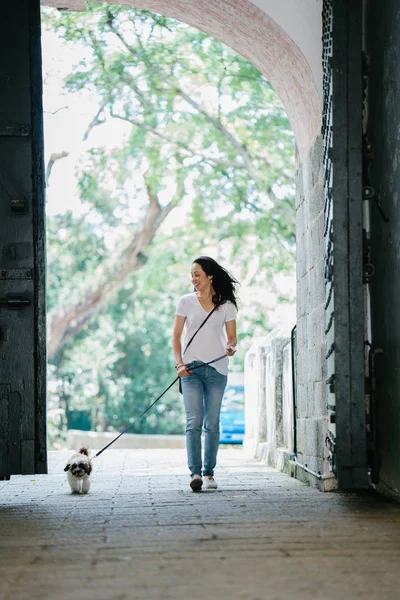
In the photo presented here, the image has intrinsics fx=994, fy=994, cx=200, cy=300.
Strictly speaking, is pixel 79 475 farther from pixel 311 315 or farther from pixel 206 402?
pixel 311 315

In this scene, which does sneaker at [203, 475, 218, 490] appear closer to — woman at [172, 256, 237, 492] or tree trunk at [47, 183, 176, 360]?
woman at [172, 256, 237, 492]

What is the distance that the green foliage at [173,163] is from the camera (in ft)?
57.6

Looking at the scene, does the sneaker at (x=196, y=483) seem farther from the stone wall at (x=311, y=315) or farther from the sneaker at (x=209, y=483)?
the stone wall at (x=311, y=315)

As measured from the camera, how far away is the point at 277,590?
3.72 meters

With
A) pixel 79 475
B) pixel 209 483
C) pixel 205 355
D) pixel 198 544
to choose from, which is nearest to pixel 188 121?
pixel 205 355

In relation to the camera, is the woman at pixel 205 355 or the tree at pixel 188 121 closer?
the woman at pixel 205 355

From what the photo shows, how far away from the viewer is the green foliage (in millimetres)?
17562

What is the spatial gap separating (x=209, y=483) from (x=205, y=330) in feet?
4.00

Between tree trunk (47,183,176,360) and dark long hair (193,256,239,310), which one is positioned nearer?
dark long hair (193,256,239,310)

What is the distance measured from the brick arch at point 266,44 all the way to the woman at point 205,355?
4.63ft

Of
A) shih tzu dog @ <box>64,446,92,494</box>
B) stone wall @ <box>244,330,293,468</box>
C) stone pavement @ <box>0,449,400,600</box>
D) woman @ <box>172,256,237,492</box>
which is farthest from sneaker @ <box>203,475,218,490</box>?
stone wall @ <box>244,330,293,468</box>

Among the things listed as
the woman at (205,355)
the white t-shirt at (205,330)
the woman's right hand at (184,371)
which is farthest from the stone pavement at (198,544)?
the white t-shirt at (205,330)

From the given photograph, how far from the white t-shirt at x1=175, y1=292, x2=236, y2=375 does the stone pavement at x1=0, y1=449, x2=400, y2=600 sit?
1.05 meters

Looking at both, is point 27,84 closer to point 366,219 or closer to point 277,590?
point 366,219
